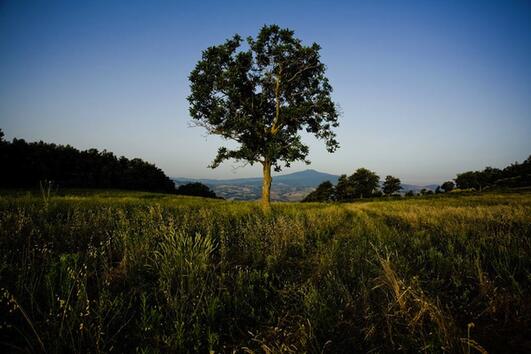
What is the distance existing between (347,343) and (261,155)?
17775 mm

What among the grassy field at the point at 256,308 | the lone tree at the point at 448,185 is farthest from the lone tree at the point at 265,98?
the lone tree at the point at 448,185

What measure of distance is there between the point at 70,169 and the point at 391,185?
10730 cm

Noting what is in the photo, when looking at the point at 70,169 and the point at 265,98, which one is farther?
the point at 70,169

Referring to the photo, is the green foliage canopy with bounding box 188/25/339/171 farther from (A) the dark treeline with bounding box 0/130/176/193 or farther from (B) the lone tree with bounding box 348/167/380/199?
(B) the lone tree with bounding box 348/167/380/199

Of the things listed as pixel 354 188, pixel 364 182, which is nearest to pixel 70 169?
pixel 354 188

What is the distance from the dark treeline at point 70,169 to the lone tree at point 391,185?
3319 inches

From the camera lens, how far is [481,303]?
2.94m

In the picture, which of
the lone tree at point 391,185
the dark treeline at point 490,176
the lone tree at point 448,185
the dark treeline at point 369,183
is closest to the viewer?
the dark treeline at point 490,176

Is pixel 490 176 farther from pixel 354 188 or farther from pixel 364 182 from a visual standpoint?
pixel 354 188

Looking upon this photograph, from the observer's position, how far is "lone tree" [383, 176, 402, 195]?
10143cm

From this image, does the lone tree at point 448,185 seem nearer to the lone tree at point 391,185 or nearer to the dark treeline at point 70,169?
the lone tree at point 391,185

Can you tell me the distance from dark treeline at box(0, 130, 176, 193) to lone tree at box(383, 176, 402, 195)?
8429 centimetres

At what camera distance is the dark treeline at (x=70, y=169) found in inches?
1817

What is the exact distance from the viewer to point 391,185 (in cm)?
10238
